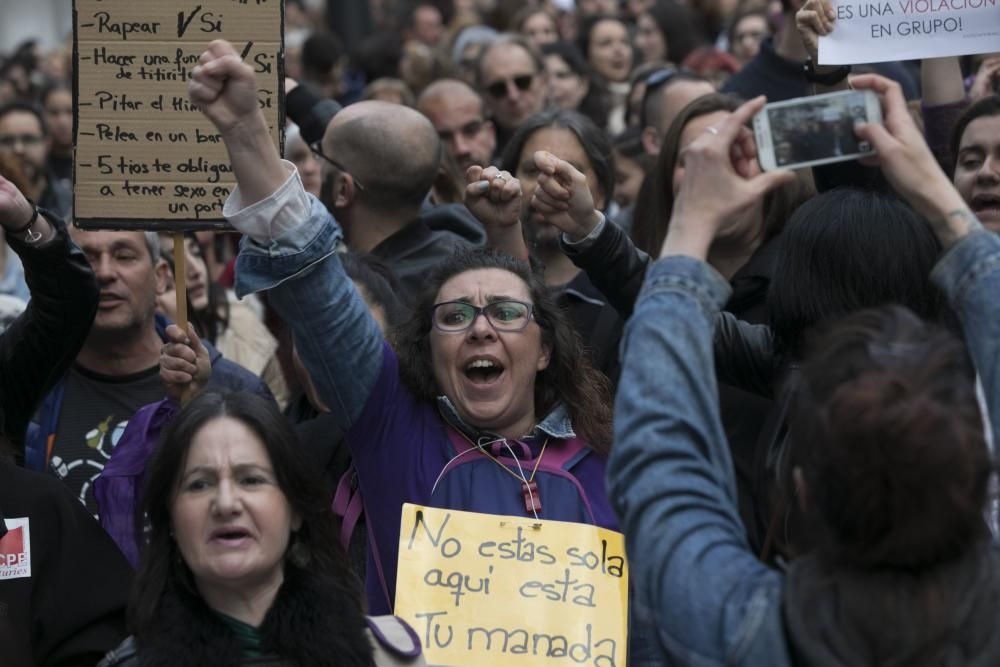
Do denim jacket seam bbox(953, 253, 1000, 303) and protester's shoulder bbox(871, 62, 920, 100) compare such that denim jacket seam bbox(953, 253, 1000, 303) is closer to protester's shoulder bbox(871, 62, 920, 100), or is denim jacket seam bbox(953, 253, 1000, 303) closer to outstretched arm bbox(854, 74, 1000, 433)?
outstretched arm bbox(854, 74, 1000, 433)

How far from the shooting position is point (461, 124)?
283 inches

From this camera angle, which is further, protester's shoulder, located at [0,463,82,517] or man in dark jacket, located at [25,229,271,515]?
man in dark jacket, located at [25,229,271,515]

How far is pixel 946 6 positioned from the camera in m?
3.96

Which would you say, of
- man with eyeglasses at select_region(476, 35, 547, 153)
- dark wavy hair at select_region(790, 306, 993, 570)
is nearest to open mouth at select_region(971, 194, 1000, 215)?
dark wavy hair at select_region(790, 306, 993, 570)

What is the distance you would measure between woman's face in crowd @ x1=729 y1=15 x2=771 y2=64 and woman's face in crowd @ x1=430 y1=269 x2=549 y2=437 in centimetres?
628

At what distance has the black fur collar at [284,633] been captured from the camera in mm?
2971

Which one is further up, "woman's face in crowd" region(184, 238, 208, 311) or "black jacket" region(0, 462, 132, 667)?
"woman's face in crowd" region(184, 238, 208, 311)

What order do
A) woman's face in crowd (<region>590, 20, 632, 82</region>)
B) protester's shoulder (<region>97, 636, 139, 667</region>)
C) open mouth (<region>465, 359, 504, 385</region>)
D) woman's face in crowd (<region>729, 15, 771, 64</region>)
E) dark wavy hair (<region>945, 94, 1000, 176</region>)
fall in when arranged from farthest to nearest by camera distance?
woman's face in crowd (<region>590, 20, 632, 82</region>)
woman's face in crowd (<region>729, 15, 771, 64</region>)
dark wavy hair (<region>945, 94, 1000, 176</region>)
open mouth (<region>465, 359, 504, 385</region>)
protester's shoulder (<region>97, 636, 139, 667</region>)

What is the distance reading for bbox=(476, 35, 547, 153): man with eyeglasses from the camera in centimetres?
814

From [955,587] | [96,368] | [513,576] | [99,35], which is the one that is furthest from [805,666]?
[96,368]

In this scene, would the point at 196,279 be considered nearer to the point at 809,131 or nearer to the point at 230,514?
the point at 230,514

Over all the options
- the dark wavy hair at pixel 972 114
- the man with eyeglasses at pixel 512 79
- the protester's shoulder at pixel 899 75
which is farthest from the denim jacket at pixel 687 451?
the man with eyeglasses at pixel 512 79

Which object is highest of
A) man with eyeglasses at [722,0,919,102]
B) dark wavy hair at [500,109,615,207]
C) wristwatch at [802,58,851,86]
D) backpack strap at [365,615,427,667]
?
man with eyeglasses at [722,0,919,102]

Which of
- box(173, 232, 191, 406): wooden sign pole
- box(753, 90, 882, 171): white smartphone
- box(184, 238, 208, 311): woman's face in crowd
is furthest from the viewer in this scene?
box(184, 238, 208, 311): woman's face in crowd
